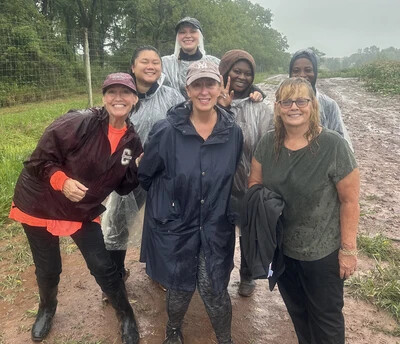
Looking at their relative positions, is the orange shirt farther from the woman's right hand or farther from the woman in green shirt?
the woman in green shirt

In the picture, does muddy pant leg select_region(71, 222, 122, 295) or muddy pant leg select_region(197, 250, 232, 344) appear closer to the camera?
muddy pant leg select_region(197, 250, 232, 344)

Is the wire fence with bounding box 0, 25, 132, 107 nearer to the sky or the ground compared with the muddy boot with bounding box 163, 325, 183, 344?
nearer to the sky

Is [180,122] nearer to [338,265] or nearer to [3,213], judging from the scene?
[338,265]

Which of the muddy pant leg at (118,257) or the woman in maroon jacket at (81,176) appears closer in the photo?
the woman in maroon jacket at (81,176)

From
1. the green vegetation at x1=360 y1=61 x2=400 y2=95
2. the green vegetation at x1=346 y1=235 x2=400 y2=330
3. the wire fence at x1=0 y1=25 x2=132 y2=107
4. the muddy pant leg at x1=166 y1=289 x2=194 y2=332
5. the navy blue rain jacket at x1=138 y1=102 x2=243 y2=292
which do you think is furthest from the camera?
the green vegetation at x1=360 y1=61 x2=400 y2=95

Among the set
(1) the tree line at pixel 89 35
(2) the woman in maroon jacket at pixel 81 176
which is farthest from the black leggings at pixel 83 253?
(1) the tree line at pixel 89 35

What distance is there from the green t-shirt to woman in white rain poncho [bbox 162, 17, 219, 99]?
4.62ft

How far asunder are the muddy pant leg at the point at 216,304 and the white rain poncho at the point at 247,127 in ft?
1.87

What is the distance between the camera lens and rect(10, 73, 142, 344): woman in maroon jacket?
2.23m

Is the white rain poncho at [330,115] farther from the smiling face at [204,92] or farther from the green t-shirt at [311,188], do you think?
the smiling face at [204,92]

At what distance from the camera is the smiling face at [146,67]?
9.14 ft

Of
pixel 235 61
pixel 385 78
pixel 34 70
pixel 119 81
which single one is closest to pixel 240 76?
pixel 235 61

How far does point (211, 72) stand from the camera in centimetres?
224

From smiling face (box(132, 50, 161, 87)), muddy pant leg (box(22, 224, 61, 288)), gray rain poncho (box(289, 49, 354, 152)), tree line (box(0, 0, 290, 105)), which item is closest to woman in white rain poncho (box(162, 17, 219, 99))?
smiling face (box(132, 50, 161, 87))
